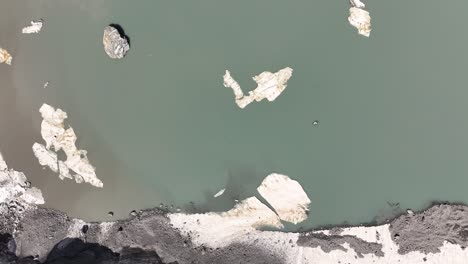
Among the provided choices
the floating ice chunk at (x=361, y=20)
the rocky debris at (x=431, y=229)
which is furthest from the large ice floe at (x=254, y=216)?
the floating ice chunk at (x=361, y=20)

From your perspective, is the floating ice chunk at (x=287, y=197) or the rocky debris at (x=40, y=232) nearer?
the floating ice chunk at (x=287, y=197)

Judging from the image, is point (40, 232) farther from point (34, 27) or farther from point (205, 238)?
point (34, 27)

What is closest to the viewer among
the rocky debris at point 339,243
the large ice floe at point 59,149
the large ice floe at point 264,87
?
the rocky debris at point 339,243

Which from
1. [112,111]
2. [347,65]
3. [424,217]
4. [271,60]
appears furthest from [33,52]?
[424,217]

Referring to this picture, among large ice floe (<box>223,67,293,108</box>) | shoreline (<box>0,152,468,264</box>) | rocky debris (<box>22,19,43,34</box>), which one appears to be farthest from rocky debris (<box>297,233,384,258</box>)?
rocky debris (<box>22,19,43,34</box>)

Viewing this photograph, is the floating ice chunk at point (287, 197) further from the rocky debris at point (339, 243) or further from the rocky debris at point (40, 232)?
the rocky debris at point (40, 232)

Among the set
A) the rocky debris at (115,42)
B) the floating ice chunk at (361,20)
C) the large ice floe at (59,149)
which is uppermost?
the rocky debris at (115,42)
